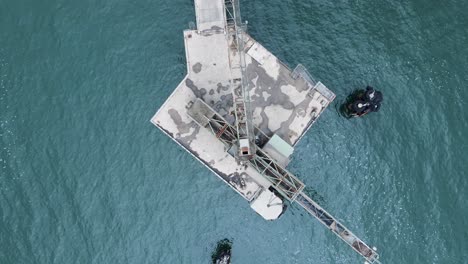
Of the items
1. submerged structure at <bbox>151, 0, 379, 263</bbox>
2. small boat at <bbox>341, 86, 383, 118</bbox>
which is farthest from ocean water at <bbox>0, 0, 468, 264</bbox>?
submerged structure at <bbox>151, 0, 379, 263</bbox>

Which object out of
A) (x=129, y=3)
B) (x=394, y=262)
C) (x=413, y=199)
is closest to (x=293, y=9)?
(x=129, y=3)

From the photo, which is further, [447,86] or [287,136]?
[447,86]

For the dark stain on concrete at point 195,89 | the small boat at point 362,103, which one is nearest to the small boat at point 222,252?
the dark stain on concrete at point 195,89

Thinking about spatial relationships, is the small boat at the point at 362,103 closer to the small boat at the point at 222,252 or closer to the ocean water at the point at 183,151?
the ocean water at the point at 183,151

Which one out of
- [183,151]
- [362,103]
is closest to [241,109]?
[183,151]

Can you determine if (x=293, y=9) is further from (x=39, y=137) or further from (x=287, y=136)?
(x=39, y=137)

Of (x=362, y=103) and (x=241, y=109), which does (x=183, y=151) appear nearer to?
(x=241, y=109)
